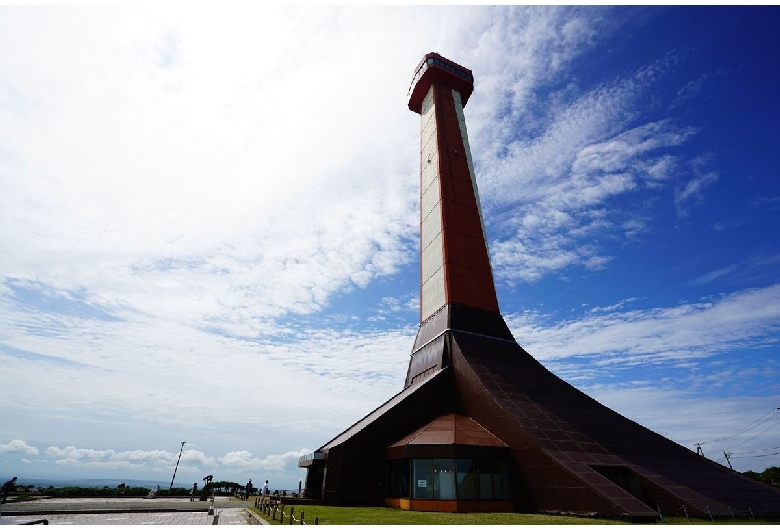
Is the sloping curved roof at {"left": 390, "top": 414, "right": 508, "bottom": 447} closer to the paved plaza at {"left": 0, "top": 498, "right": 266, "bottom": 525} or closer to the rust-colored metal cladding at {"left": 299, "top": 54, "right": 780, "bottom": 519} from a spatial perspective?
the rust-colored metal cladding at {"left": 299, "top": 54, "right": 780, "bottom": 519}

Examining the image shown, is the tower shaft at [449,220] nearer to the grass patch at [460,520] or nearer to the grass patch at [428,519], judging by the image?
the grass patch at [428,519]

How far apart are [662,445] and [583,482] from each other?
10590 mm

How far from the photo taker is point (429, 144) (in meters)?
41.6

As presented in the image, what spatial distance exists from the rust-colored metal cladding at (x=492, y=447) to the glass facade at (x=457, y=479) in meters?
0.05

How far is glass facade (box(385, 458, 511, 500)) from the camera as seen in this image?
1992 cm

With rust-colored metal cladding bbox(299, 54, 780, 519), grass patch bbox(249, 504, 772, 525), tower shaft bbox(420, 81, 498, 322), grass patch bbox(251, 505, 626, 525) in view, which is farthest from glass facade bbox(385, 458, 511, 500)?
tower shaft bbox(420, 81, 498, 322)

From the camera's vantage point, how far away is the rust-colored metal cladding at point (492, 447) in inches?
734

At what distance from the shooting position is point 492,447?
20922 millimetres

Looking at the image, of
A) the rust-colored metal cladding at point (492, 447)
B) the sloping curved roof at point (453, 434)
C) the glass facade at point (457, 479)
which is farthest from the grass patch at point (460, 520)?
the sloping curved roof at point (453, 434)

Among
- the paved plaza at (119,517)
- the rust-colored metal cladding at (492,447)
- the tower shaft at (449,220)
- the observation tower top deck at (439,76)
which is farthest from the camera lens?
the observation tower top deck at (439,76)

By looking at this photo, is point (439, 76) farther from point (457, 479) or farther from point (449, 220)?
point (457, 479)

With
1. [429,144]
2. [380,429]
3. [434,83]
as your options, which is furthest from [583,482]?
[434,83]

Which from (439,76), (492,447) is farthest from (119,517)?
(439,76)

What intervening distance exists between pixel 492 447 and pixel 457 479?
8.19ft
